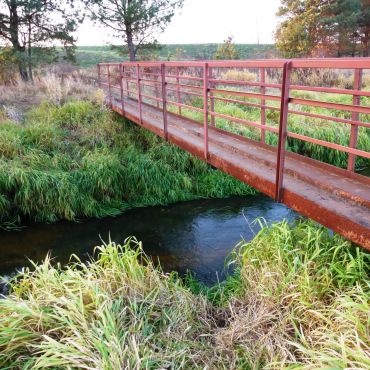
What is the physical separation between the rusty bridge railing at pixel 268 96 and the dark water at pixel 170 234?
2.07 metres

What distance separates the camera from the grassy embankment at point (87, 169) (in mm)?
8336

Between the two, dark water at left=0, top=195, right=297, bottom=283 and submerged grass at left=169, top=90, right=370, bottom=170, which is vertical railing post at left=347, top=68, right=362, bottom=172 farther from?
submerged grass at left=169, top=90, right=370, bottom=170

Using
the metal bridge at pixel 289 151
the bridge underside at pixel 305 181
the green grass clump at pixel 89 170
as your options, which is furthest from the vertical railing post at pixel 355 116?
the green grass clump at pixel 89 170

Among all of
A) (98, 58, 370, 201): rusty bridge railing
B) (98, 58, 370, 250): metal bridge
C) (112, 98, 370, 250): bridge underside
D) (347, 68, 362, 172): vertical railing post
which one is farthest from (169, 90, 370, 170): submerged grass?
(347, 68, 362, 172): vertical railing post

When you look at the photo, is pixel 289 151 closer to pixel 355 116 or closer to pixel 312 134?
pixel 355 116

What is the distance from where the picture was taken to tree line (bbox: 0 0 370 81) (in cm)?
1521

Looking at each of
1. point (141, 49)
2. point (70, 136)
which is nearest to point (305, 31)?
point (141, 49)

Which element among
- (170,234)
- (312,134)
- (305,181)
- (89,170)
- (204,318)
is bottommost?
(170,234)

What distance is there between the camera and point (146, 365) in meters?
2.94

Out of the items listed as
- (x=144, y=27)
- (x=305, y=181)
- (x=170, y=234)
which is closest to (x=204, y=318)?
(x=305, y=181)

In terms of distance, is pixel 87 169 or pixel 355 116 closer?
pixel 355 116

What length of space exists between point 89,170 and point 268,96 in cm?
627

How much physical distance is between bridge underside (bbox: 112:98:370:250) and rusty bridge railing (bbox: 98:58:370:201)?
195 mm

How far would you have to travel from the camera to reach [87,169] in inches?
356
